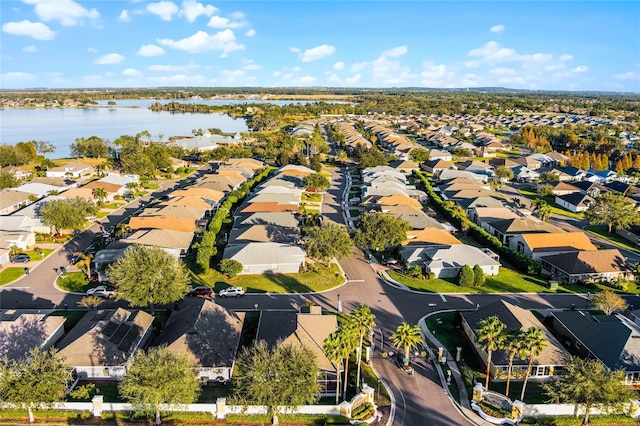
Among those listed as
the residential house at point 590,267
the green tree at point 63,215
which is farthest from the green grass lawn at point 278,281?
the residential house at point 590,267

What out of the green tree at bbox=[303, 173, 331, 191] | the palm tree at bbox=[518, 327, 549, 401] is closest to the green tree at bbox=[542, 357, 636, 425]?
the palm tree at bbox=[518, 327, 549, 401]

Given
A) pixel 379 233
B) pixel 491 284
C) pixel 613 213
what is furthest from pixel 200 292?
pixel 613 213

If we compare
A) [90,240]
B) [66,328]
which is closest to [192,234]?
[90,240]

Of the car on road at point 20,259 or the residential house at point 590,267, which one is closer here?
the residential house at point 590,267

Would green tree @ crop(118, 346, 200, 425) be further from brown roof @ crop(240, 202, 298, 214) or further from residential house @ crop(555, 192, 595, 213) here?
residential house @ crop(555, 192, 595, 213)

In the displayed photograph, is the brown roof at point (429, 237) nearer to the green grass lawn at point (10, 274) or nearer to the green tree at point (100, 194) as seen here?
the green grass lawn at point (10, 274)
